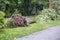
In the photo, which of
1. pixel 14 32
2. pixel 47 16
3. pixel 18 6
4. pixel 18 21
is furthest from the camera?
pixel 18 6

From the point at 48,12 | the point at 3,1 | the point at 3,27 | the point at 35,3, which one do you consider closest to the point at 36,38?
the point at 3,27

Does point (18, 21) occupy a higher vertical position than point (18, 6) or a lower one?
higher

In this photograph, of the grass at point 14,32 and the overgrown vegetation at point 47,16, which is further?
the overgrown vegetation at point 47,16

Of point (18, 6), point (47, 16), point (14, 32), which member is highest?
point (14, 32)

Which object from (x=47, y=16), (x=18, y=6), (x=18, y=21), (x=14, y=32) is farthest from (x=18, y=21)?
(x=18, y=6)

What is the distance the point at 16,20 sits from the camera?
1430 centimetres

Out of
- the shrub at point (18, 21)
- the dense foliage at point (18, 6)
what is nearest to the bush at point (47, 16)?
the shrub at point (18, 21)

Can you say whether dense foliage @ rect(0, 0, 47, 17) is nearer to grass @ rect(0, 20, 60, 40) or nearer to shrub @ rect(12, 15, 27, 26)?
shrub @ rect(12, 15, 27, 26)

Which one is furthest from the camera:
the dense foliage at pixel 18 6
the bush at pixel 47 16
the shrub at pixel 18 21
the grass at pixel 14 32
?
the dense foliage at pixel 18 6

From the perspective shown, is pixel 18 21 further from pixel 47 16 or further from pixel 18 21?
pixel 47 16

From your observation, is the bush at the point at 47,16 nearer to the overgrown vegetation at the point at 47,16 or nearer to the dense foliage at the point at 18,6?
the overgrown vegetation at the point at 47,16

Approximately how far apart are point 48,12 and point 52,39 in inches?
389

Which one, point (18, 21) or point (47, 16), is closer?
point (18, 21)

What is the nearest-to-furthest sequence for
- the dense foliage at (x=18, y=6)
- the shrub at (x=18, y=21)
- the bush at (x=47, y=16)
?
the shrub at (x=18, y=21)
the bush at (x=47, y=16)
the dense foliage at (x=18, y=6)
